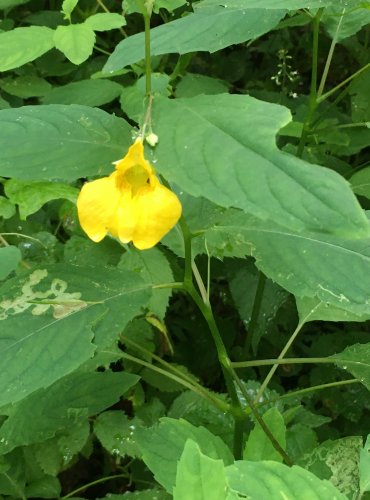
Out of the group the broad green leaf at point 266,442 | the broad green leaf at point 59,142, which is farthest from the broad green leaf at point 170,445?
the broad green leaf at point 59,142

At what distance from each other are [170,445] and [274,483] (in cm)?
46

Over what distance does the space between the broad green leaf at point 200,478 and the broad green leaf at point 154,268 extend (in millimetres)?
822

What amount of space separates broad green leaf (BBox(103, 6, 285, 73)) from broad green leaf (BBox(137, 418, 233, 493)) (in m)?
0.65

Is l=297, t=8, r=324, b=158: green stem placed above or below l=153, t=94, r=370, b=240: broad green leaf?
below

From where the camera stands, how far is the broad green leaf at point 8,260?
48.2 inches

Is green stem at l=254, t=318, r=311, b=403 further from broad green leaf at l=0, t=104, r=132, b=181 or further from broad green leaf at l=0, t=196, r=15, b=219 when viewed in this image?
broad green leaf at l=0, t=196, r=15, b=219

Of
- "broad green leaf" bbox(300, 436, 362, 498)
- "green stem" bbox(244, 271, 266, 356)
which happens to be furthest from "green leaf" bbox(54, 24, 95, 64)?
"broad green leaf" bbox(300, 436, 362, 498)

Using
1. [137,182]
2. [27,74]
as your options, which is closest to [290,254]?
[137,182]

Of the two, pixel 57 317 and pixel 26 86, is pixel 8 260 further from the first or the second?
pixel 26 86

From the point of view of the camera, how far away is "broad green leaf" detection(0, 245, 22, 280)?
122 centimetres

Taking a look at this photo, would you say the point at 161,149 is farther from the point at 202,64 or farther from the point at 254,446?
the point at 202,64

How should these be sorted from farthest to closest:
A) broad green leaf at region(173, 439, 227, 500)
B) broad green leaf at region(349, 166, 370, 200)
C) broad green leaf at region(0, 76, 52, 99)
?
broad green leaf at region(0, 76, 52, 99), broad green leaf at region(349, 166, 370, 200), broad green leaf at region(173, 439, 227, 500)

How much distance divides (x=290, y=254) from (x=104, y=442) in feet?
2.37

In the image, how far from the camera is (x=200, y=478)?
0.71 meters
